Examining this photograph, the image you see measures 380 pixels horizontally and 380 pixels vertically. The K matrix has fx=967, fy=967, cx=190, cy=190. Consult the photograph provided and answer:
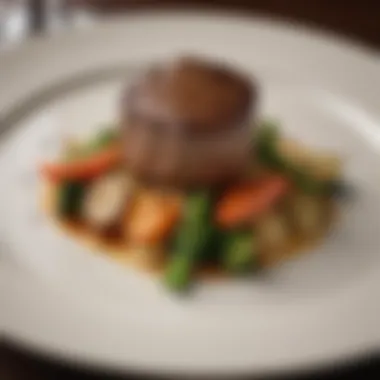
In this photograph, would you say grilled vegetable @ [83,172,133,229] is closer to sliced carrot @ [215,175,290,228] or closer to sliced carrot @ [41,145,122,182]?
sliced carrot @ [41,145,122,182]

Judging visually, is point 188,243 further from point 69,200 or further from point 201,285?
point 69,200

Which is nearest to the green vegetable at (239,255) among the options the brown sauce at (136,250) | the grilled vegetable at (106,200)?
the brown sauce at (136,250)

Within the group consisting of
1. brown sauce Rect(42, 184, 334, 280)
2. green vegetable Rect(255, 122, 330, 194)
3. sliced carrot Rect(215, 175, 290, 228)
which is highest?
green vegetable Rect(255, 122, 330, 194)

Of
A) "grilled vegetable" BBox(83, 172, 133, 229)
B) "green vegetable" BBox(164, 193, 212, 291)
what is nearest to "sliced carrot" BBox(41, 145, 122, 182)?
"grilled vegetable" BBox(83, 172, 133, 229)

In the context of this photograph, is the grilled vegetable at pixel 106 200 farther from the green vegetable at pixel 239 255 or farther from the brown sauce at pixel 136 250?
the green vegetable at pixel 239 255

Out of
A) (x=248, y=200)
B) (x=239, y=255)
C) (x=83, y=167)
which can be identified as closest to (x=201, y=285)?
(x=239, y=255)

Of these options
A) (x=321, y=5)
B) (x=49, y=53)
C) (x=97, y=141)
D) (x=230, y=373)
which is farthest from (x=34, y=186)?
(x=321, y=5)
